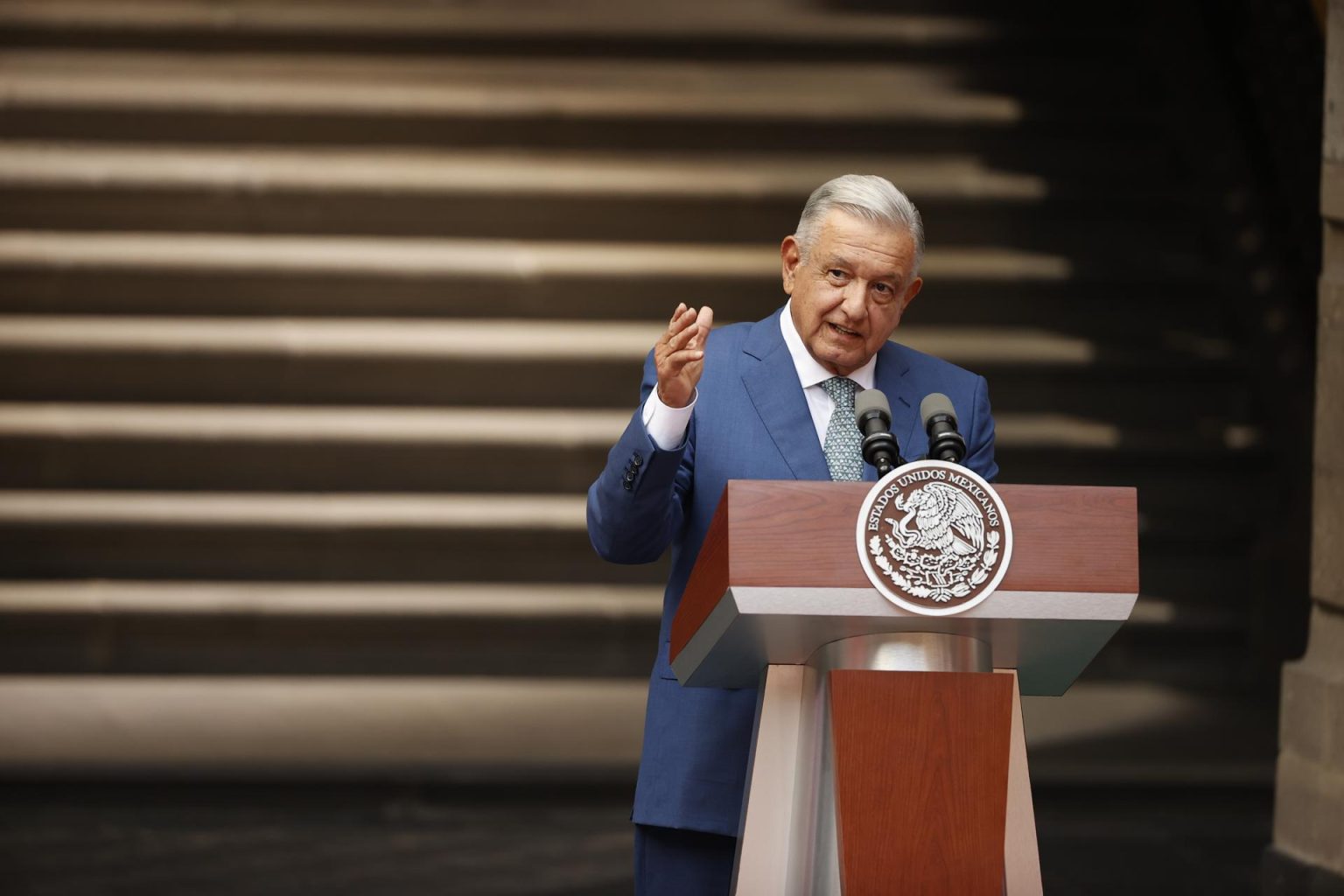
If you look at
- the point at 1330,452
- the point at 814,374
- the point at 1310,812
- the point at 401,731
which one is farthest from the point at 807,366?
the point at 401,731

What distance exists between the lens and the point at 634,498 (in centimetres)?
160

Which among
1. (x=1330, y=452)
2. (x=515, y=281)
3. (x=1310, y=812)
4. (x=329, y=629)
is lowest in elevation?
(x=1310, y=812)

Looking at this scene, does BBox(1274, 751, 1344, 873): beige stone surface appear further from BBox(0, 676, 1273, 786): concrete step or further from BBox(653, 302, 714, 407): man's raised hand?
BBox(653, 302, 714, 407): man's raised hand

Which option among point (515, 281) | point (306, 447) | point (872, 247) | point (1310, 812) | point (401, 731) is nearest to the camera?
point (872, 247)

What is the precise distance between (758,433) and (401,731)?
3106mm

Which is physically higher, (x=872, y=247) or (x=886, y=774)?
(x=872, y=247)

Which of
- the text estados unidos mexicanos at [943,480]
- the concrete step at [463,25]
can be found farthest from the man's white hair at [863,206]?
the concrete step at [463,25]


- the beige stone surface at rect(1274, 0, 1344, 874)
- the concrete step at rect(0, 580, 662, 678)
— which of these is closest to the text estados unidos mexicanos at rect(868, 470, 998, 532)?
the beige stone surface at rect(1274, 0, 1344, 874)

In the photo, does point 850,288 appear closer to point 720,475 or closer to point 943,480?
point 720,475

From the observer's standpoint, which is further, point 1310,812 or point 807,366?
point 1310,812

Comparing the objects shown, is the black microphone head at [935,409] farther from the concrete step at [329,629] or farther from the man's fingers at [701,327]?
the concrete step at [329,629]

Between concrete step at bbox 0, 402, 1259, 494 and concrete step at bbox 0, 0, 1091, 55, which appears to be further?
concrete step at bbox 0, 0, 1091, 55

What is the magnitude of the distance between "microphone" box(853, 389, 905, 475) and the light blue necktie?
0.18m

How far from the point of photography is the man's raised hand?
151 centimetres
